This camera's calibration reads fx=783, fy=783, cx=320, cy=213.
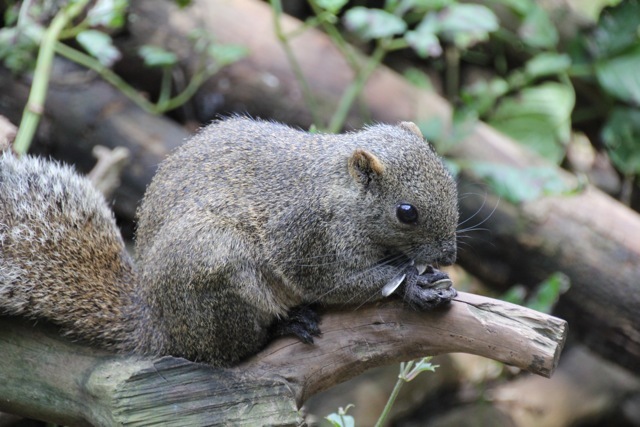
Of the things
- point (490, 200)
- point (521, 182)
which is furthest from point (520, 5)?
point (521, 182)

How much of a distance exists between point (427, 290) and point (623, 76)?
3.93m

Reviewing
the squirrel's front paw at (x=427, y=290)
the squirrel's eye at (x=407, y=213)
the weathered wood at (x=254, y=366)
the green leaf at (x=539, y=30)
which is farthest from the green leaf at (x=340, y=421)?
the green leaf at (x=539, y=30)

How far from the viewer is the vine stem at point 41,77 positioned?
438 cm

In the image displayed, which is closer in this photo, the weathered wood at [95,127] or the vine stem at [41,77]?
the vine stem at [41,77]

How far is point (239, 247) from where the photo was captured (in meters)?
3.12

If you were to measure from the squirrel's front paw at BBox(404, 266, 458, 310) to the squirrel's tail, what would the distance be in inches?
46.5

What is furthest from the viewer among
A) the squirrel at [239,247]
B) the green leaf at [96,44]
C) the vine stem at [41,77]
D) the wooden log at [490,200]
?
the wooden log at [490,200]

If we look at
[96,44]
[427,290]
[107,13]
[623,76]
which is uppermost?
[107,13]

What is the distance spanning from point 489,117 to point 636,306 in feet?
6.74

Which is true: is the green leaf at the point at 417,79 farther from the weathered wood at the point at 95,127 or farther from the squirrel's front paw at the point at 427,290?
the squirrel's front paw at the point at 427,290

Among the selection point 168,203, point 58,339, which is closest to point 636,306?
point 168,203

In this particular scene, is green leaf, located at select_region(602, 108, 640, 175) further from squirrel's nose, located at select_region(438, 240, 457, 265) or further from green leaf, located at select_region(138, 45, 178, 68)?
squirrel's nose, located at select_region(438, 240, 457, 265)

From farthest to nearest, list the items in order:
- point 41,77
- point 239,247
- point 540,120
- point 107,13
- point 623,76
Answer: point 540,120
point 623,76
point 107,13
point 41,77
point 239,247

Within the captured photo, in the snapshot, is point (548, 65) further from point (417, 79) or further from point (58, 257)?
point (58, 257)
